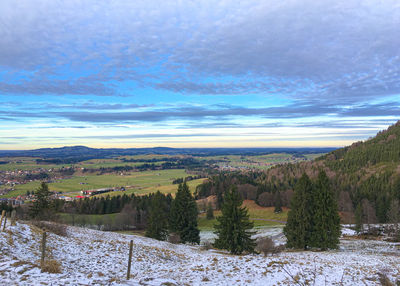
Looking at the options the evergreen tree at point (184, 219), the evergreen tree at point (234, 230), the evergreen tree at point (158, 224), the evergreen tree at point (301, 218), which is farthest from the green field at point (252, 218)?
the evergreen tree at point (234, 230)

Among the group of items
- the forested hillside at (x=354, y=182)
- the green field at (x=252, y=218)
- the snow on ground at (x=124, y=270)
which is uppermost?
the snow on ground at (x=124, y=270)

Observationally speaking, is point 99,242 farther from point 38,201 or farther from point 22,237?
point 38,201

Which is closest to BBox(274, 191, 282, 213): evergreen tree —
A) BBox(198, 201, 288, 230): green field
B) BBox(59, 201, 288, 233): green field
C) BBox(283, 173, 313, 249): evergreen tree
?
BBox(198, 201, 288, 230): green field

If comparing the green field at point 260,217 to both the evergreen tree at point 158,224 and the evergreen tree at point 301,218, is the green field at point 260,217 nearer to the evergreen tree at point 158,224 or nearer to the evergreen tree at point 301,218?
the evergreen tree at point 158,224

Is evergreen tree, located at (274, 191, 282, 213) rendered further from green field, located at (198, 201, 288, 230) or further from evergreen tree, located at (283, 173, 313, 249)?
evergreen tree, located at (283, 173, 313, 249)

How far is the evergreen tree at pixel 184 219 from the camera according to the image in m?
47.0

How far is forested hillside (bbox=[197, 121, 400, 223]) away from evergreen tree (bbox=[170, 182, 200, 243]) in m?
37.6

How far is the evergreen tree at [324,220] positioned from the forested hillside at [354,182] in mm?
28813

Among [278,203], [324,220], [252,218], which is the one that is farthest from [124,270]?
[278,203]

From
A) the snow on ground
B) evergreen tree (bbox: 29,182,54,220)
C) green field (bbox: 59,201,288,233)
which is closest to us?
the snow on ground

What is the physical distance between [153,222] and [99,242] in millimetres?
26121

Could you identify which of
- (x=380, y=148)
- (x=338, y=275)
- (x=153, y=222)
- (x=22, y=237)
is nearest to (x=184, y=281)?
(x=338, y=275)

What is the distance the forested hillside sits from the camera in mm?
86875

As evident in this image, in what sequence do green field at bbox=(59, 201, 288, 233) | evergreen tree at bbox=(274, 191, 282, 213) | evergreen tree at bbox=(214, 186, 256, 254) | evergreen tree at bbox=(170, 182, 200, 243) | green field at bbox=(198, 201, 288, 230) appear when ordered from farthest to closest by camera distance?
evergreen tree at bbox=(274, 191, 282, 213) < green field at bbox=(198, 201, 288, 230) < green field at bbox=(59, 201, 288, 233) < evergreen tree at bbox=(170, 182, 200, 243) < evergreen tree at bbox=(214, 186, 256, 254)
